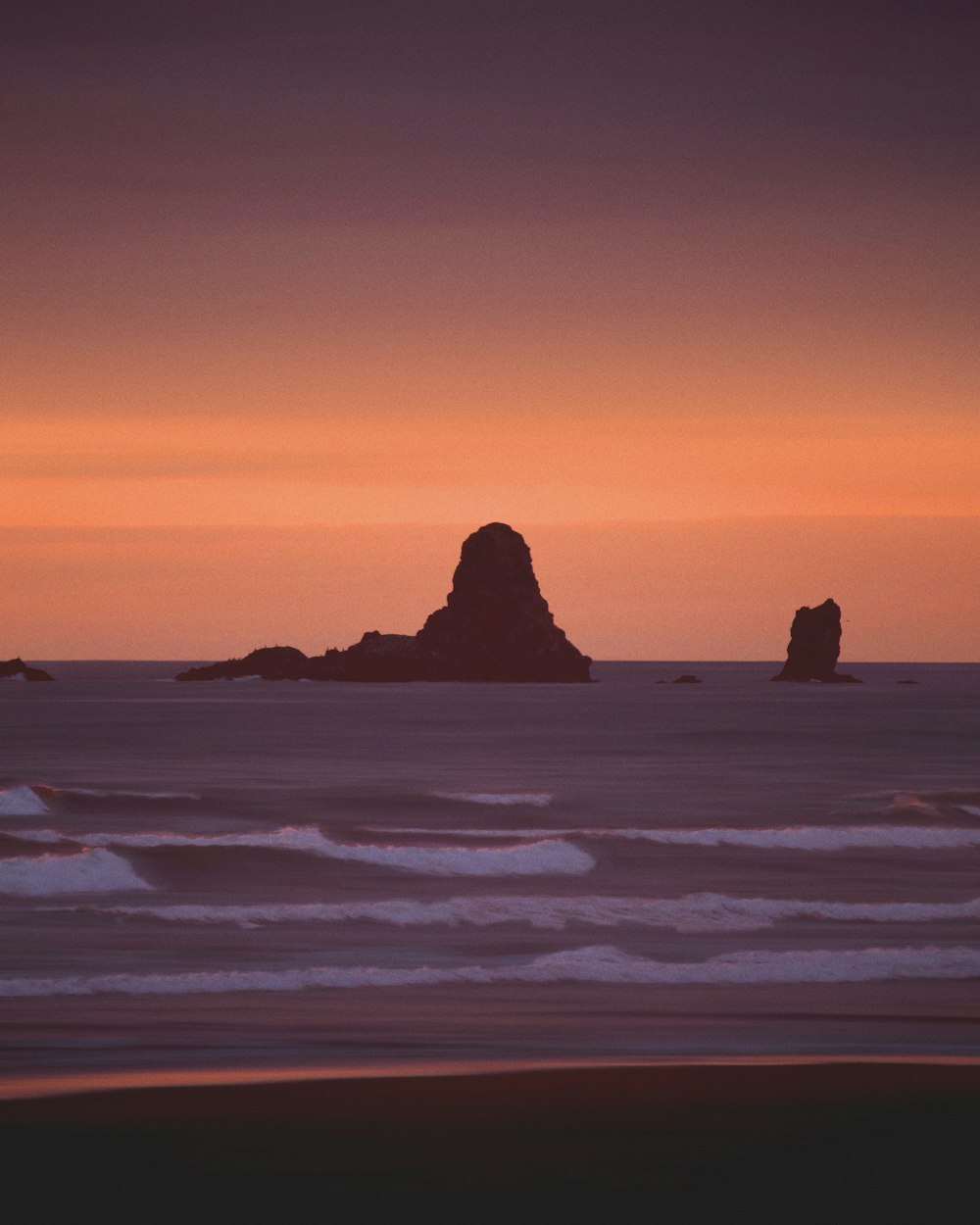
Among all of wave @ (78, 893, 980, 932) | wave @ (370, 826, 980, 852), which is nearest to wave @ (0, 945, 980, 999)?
wave @ (78, 893, 980, 932)

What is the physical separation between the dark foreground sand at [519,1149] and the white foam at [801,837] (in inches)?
733

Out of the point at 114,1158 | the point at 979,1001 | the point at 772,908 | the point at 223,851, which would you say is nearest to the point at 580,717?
the point at 223,851

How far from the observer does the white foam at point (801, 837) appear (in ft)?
100.0

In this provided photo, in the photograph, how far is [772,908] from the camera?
70.3ft

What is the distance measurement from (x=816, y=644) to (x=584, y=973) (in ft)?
568

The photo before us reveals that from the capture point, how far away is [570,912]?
20.9m

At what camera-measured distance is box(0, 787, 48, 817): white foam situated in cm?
3516

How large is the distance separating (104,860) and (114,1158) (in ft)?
53.6

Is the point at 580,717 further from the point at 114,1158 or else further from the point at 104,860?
the point at 114,1158

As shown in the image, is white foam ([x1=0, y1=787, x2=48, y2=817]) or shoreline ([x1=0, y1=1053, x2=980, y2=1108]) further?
white foam ([x1=0, y1=787, x2=48, y2=817])

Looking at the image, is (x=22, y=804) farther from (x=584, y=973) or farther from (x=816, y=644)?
(x=816, y=644)

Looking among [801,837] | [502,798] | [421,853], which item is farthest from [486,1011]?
[502,798]

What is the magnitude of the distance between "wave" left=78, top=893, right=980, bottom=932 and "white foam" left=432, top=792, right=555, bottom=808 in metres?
18.4

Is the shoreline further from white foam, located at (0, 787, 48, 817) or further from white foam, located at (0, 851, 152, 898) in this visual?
white foam, located at (0, 787, 48, 817)
